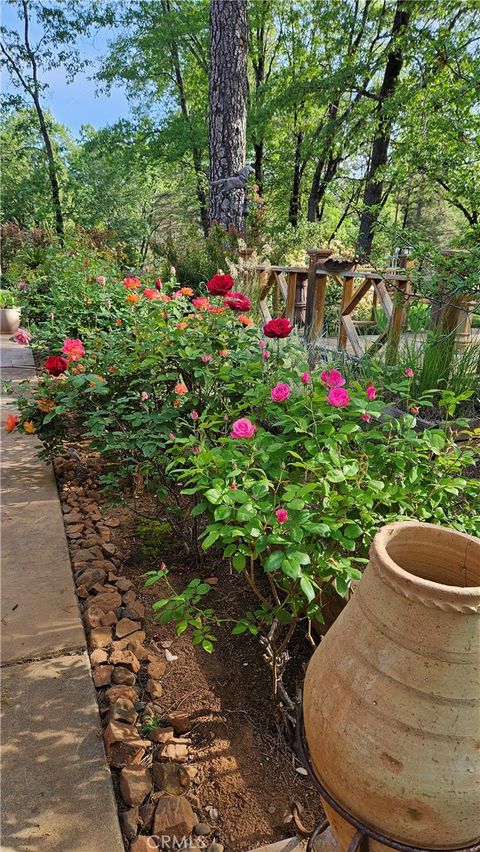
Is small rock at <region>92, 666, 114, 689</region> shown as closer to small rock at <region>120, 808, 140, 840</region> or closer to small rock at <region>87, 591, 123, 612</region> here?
small rock at <region>87, 591, 123, 612</region>

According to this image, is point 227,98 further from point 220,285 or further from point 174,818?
point 174,818

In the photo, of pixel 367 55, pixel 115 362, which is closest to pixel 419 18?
pixel 367 55

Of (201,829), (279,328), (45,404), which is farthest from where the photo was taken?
(45,404)

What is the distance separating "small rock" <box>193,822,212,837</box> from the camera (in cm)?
107

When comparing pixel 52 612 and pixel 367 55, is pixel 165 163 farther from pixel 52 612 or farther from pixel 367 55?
pixel 52 612

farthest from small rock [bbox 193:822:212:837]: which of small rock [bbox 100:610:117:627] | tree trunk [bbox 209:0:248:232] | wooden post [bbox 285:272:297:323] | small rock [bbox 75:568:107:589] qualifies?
tree trunk [bbox 209:0:248:232]

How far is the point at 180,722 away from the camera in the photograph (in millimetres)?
1299

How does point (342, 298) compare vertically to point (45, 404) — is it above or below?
above

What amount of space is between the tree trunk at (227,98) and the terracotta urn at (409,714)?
19.7 ft

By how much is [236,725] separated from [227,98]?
6.16 metres

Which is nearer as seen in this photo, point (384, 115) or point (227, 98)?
point (227, 98)

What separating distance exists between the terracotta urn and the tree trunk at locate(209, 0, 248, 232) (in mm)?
6007

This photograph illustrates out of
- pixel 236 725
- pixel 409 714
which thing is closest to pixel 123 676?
pixel 236 725

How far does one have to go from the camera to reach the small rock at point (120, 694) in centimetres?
137
